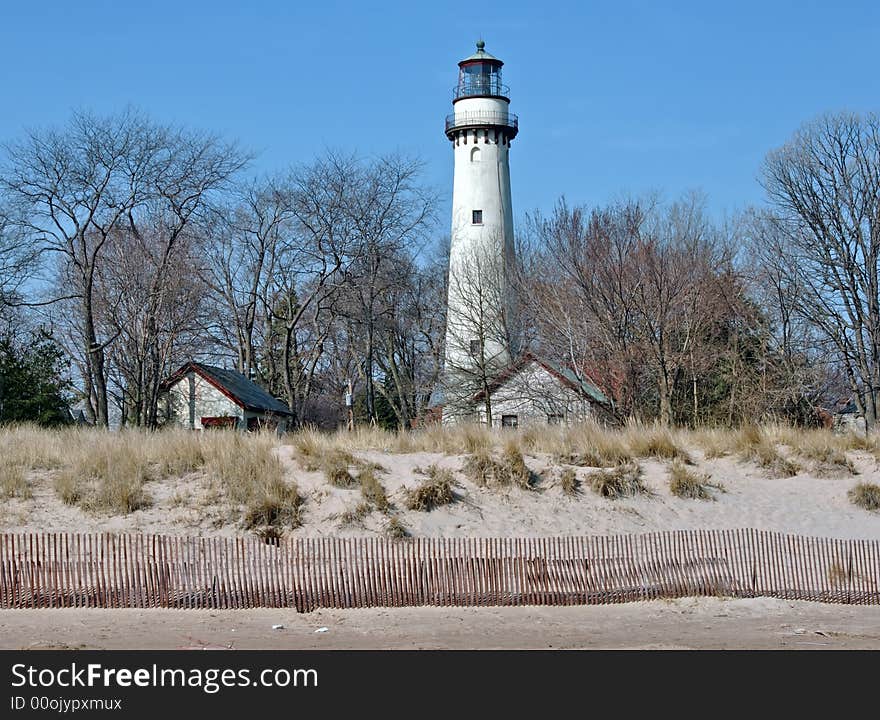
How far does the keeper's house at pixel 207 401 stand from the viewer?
3969 cm

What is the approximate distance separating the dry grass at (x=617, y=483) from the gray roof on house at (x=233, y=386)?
69.3ft

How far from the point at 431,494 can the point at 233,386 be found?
2248 cm

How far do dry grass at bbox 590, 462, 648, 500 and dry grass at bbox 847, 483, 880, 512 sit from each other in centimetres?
418

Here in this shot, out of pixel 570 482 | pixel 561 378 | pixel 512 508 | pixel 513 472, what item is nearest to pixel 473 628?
pixel 512 508

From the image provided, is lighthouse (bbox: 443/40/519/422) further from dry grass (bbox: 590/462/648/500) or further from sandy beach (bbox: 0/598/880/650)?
sandy beach (bbox: 0/598/880/650)

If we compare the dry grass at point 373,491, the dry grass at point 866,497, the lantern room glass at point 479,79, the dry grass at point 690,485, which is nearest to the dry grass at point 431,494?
the dry grass at point 373,491

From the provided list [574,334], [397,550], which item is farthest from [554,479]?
[574,334]

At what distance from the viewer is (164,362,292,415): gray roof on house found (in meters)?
39.8

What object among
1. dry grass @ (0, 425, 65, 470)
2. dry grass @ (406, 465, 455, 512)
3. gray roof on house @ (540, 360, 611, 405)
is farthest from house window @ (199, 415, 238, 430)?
dry grass @ (406, 465, 455, 512)

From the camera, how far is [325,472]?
2023cm

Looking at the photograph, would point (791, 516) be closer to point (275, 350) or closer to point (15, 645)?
point (15, 645)

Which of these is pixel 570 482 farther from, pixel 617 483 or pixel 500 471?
pixel 500 471

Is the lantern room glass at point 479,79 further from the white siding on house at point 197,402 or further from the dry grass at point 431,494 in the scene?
the dry grass at point 431,494

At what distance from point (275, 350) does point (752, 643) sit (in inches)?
1755
